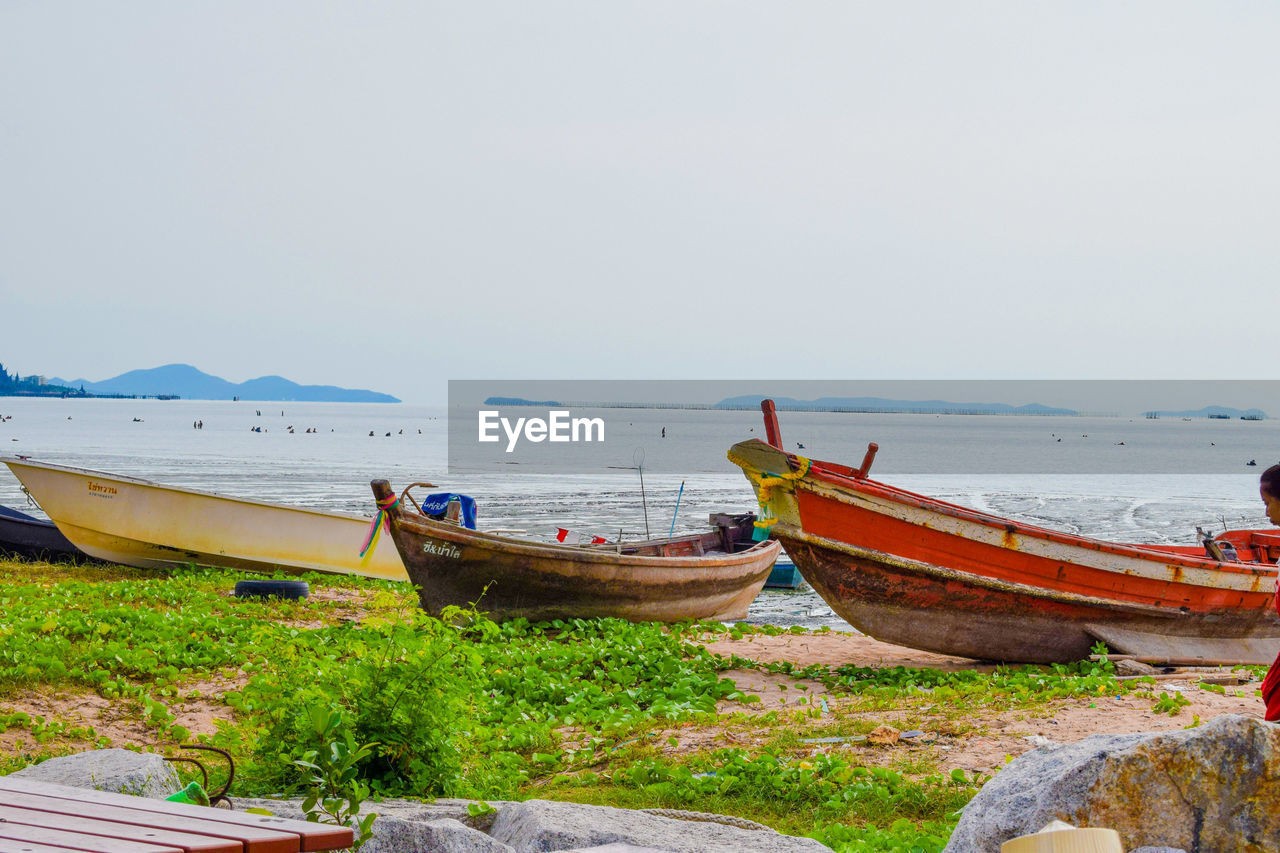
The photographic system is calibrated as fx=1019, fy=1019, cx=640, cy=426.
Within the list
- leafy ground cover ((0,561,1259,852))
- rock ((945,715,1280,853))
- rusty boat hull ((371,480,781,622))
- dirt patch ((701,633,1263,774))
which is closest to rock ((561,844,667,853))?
leafy ground cover ((0,561,1259,852))

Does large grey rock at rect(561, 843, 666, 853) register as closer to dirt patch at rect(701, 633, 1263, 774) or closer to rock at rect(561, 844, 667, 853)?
rock at rect(561, 844, 667, 853)

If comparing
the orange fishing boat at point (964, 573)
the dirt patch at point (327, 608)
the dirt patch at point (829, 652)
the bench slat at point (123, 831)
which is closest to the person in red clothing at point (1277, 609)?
the bench slat at point (123, 831)

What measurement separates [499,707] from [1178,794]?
5.84 m

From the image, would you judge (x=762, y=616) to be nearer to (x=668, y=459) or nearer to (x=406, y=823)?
(x=406, y=823)

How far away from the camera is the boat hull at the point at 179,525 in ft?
54.4

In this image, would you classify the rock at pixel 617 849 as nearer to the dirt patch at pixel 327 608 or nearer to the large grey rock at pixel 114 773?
the large grey rock at pixel 114 773

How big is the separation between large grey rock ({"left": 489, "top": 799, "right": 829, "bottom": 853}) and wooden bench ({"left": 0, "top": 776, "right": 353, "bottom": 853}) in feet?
4.27

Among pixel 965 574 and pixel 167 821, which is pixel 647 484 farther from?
pixel 167 821

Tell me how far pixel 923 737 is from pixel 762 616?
1084 centimetres

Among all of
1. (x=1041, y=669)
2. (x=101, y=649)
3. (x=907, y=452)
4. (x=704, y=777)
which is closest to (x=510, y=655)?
(x=101, y=649)

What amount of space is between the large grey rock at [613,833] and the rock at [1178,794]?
951 millimetres

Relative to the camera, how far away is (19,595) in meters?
12.5

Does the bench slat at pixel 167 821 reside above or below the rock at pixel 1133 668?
above

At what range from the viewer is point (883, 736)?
7.37m
